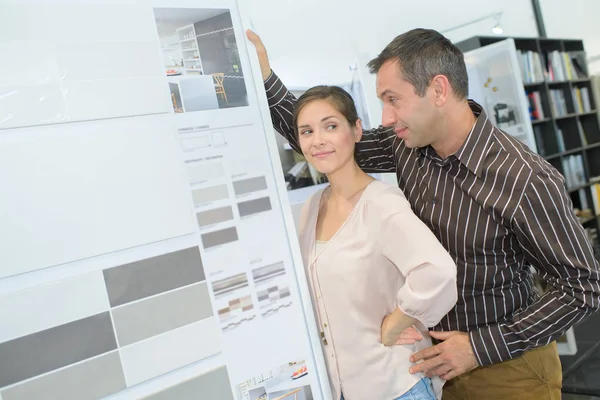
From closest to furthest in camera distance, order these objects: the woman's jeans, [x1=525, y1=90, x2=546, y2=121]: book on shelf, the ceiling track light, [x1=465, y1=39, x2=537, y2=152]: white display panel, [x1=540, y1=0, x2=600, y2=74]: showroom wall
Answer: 1. the woman's jeans
2. [x1=465, y1=39, x2=537, y2=152]: white display panel
3. the ceiling track light
4. [x1=525, y1=90, x2=546, y2=121]: book on shelf
5. [x1=540, y1=0, x2=600, y2=74]: showroom wall

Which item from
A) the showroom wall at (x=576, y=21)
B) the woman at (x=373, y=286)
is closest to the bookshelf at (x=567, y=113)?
the showroom wall at (x=576, y=21)

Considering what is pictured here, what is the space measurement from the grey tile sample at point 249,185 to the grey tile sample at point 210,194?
0.09ft

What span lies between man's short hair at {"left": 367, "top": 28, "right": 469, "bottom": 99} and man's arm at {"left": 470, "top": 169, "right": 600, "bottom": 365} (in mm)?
393

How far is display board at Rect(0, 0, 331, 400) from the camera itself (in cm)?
98

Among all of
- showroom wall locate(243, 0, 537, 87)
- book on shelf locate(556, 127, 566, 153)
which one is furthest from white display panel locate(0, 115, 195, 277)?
book on shelf locate(556, 127, 566, 153)

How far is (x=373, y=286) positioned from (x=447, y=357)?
0.31 metres

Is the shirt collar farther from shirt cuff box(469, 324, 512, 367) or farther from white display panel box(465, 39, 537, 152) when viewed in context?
white display panel box(465, 39, 537, 152)

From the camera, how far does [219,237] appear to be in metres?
1.22

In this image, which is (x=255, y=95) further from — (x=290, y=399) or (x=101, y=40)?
(x=290, y=399)

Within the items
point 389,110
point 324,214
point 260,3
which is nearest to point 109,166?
point 324,214

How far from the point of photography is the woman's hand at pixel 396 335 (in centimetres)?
139

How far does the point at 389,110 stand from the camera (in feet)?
5.21

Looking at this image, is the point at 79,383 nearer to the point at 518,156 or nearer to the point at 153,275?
the point at 153,275

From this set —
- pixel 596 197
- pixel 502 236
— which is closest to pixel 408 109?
pixel 502 236
